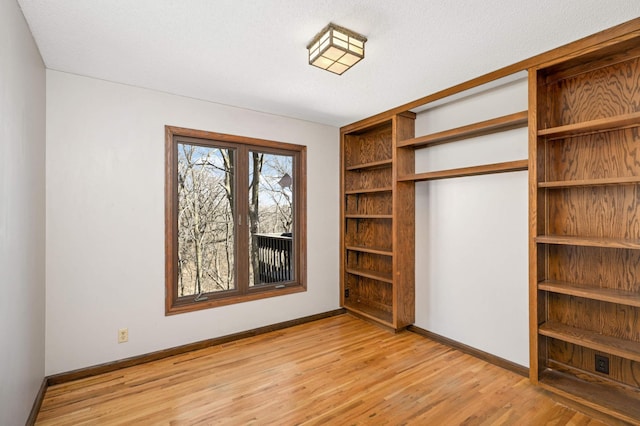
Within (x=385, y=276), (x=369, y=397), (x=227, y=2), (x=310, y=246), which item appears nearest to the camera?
(x=227, y=2)

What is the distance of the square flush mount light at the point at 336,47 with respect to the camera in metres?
1.99

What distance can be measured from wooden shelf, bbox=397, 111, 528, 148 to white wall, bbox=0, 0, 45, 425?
3.05m

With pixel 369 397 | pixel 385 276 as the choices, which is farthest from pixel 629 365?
pixel 385 276

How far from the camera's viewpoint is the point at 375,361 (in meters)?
2.93

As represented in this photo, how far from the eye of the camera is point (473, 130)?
281 centimetres

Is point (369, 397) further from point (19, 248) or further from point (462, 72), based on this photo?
point (462, 72)

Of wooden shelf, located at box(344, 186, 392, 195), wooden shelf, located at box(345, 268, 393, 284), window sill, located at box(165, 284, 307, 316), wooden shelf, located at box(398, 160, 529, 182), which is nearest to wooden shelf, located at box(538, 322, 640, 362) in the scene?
wooden shelf, located at box(398, 160, 529, 182)

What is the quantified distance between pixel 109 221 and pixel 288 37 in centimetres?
213

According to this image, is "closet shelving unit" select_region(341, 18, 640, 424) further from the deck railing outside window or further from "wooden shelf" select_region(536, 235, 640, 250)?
the deck railing outside window

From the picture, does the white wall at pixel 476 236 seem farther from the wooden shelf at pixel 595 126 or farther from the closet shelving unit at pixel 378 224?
the wooden shelf at pixel 595 126

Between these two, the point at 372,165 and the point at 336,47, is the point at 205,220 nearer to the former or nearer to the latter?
the point at 372,165

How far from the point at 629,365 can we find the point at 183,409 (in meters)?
3.07

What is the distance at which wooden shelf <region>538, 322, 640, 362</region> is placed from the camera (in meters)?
2.01

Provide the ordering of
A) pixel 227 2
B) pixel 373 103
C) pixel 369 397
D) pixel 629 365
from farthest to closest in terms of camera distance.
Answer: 1. pixel 373 103
2. pixel 369 397
3. pixel 629 365
4. pixel 227 2
